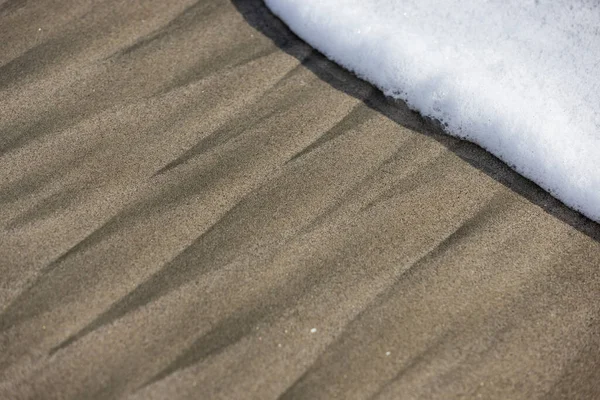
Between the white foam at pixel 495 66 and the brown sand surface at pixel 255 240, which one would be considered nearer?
the brown sand surface at pixel 255 240

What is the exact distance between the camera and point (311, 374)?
1338 mm

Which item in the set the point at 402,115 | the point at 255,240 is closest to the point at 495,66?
the point at 402,115

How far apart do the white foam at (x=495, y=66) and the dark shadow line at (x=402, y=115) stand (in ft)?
0.07

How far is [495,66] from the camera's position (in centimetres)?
188

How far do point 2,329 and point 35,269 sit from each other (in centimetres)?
14

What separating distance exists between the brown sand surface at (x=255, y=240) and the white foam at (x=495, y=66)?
61 mm

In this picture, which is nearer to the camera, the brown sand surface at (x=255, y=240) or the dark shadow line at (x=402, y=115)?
the brown sand surface at (x=255, y=240)

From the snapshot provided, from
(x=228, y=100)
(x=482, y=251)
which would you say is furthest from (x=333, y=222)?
(x=228, y=100)

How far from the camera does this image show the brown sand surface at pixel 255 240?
1.35m

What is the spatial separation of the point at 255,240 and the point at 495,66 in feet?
2.76

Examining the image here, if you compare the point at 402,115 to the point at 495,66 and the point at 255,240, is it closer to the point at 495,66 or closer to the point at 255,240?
the point at 495,66

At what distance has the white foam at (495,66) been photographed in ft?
5.67

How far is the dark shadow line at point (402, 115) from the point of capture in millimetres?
1659

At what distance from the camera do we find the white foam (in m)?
1.73
